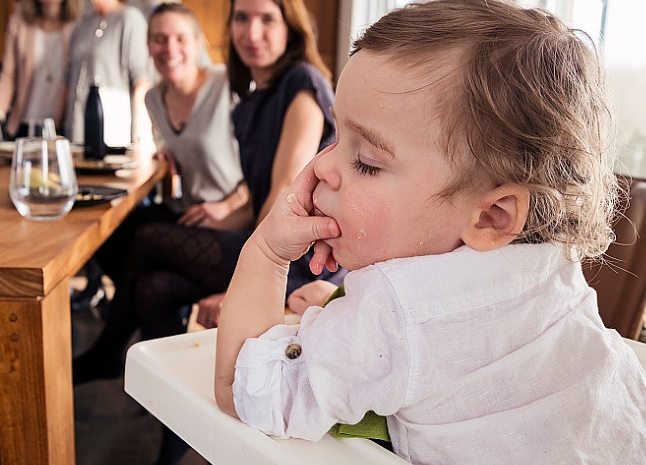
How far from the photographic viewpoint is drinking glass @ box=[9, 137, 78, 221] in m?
1.44

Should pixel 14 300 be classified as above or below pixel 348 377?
below

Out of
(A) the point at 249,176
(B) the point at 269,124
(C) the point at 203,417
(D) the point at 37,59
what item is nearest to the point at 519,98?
(C) the point at 203,417

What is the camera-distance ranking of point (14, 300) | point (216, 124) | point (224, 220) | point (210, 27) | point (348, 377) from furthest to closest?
point (210, 27) < point (216, 124) < point (224, 220) < point (14, 300) < point (348, 377)

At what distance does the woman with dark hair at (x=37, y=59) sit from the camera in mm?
3570

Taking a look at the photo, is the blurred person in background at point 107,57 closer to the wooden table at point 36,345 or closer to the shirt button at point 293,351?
the wooden table at point 36,345

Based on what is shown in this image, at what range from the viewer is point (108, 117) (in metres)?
2.83

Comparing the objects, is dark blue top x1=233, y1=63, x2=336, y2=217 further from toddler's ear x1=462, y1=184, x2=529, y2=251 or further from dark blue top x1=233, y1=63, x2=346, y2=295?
toddler's ear x1=462, y1=184, x2=529, y2=251

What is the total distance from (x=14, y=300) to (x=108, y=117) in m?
1.81

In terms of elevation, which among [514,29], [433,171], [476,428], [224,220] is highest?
[514,29]

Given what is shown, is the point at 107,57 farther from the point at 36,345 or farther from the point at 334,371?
the point at 334,371

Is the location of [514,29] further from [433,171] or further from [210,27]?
[210,27]

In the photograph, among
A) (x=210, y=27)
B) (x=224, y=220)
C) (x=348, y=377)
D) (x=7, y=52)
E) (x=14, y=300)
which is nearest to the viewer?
(x=348, y=377)

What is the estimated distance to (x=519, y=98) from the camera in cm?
68

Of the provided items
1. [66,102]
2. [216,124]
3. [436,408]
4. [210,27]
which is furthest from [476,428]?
[210,27]
